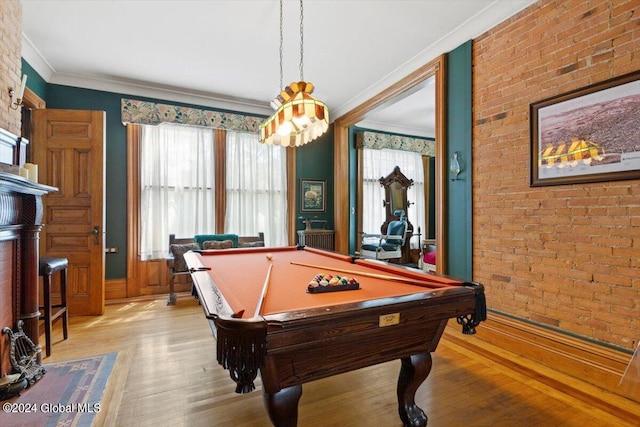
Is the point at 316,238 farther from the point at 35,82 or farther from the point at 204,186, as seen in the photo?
the point at 35,82

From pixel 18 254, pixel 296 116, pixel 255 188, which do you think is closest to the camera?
pixel 296 116

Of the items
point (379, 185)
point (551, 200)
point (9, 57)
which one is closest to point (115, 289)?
point (9, 57)

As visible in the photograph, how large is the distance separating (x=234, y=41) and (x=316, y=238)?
3187 millimetres

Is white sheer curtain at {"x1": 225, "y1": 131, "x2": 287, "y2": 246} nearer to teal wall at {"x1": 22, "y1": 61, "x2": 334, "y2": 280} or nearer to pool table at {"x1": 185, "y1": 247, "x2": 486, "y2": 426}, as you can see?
teal wall at {"x1": 22, "y1": 61, "x2": 334, "y2": 280}

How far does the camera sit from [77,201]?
3.47 m

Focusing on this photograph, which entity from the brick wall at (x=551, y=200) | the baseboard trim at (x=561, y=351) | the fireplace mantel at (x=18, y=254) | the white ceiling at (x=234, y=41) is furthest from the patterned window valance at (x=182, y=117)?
the baseboard trim at (x=561, y=351)

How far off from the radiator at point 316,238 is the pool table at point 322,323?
3.16m

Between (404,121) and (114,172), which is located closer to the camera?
(114,172)

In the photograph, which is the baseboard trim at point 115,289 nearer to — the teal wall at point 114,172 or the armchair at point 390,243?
the teal wall at point 114,172

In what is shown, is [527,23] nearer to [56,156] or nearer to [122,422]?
[122,422]

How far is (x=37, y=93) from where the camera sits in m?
3.60

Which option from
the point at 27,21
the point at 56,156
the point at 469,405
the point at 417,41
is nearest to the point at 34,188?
the point at 56,156

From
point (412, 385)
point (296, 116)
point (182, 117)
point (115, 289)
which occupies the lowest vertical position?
point (115, 289)

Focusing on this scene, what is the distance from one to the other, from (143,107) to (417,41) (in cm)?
367
